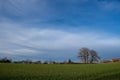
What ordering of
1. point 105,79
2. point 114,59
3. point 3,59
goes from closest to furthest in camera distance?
point 105,79 → point 3,59 → point 114,59

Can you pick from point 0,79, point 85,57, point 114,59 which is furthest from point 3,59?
point 0,79

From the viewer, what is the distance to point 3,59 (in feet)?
211

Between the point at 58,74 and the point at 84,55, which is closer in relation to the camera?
the point at 58,74

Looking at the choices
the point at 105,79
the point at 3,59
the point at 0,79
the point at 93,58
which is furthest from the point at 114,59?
the point at 0,79

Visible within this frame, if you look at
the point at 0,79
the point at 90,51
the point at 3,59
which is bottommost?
the point at 0,79

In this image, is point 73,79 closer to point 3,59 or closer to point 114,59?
point 3,59

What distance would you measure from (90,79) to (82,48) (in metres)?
70.4

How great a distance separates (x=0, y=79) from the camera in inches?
674

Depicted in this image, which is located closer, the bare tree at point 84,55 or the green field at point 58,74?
the green field at point 58,74

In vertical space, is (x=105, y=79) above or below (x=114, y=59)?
below

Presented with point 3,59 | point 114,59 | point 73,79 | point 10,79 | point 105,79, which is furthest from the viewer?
point 114,59

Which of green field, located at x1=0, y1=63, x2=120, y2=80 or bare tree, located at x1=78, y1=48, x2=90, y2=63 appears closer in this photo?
green field, located at x1=0, y1=63, x2=120, y2=80

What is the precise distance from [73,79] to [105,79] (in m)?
3.36

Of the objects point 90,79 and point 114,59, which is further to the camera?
point 114,59
